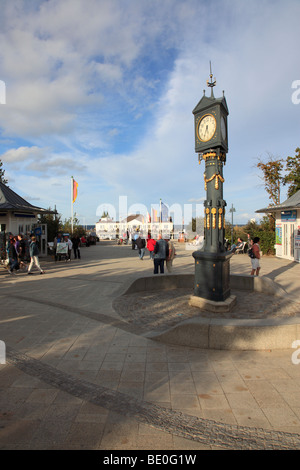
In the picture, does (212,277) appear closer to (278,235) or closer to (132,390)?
(132,390)

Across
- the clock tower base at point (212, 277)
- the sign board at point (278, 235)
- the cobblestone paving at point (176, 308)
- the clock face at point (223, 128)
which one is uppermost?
the clock face at point (223, 128)

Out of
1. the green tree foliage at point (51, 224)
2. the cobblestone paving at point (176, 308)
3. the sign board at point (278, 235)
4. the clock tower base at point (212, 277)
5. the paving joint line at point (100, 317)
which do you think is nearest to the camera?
the paving joint line at point (100, 317)

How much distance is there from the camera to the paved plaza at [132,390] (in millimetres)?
2570

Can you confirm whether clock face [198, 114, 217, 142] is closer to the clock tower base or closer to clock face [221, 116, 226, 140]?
clock face [221, 116, 226, 140]

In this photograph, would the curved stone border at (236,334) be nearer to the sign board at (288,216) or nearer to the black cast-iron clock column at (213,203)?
the black cast-iron clock column at (213,203)

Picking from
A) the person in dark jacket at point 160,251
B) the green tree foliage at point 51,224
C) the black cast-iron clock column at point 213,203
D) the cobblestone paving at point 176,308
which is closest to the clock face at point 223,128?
the black cast-iron clock column at point 213,203

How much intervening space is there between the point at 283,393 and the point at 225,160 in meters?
4.96

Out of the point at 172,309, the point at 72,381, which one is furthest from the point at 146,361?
the point at 172,309

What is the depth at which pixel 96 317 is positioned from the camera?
598 centimetres

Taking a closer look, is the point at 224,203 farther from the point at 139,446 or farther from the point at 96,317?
the point at 139,446

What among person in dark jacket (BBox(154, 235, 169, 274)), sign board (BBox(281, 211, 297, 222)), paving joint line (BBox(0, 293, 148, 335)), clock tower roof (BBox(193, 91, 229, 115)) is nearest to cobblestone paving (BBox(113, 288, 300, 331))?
paving joint line (BBox(0, 293, 148, 335))

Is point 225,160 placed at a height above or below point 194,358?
above

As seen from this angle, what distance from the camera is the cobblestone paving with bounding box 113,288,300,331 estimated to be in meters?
5.92

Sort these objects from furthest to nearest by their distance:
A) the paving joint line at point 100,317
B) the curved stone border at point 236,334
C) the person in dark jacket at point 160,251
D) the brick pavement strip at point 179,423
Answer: the person in dark jacket at point 160,251
the paving joint line at point 100,317
the curved stone border at point 236,334
the brick pavement strip at point 179,423
